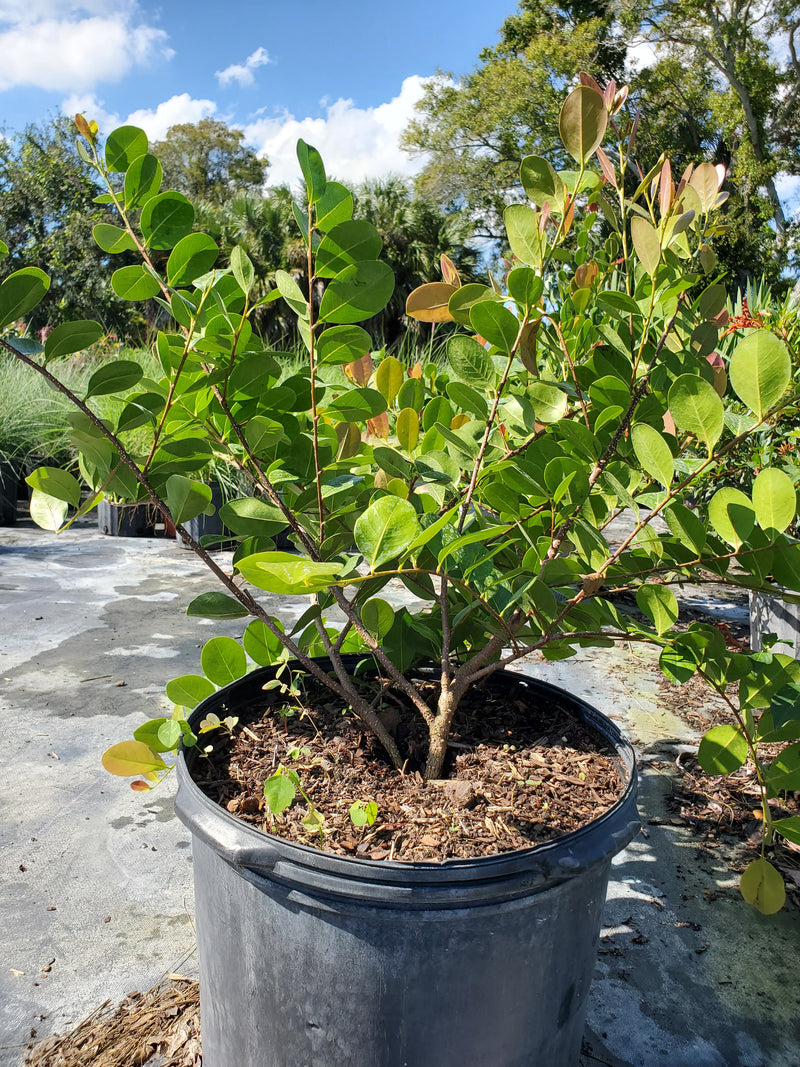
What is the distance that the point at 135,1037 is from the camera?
103cm

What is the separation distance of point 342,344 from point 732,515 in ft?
1.34

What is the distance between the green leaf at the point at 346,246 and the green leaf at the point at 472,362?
128mm

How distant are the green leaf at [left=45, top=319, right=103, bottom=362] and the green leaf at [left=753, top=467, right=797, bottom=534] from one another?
586 millimetres

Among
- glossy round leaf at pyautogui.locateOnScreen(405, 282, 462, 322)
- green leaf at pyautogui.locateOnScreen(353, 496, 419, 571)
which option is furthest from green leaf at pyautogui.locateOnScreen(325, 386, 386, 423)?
green leaf at pyautogui.locateOnScreen(353, 496, 419, 571)

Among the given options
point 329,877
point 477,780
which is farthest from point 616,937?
point 329,877

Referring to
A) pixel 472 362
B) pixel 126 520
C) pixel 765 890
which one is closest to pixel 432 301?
pixel 472 362

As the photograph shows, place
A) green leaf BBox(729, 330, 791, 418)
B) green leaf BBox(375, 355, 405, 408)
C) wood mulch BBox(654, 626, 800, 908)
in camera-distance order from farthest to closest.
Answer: wood mulch BBox(654, 626, 800, 908) → green leaf BBox(375, 355, 405, 408) → green leaf BBox(729, 330, 791, 418)

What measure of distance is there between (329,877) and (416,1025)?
199 millimetres

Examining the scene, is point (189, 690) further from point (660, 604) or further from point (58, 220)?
point (58, 220)

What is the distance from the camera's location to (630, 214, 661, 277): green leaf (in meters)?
0.64

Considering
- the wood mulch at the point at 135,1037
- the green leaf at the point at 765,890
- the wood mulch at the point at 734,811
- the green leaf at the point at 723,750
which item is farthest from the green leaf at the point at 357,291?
the wood mulch at the point at 734,811

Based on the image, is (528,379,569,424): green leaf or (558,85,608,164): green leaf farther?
(528,379,569,424): green leaf

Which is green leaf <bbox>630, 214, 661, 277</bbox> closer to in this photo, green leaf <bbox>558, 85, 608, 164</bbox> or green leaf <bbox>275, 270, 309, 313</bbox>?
green leaf <bbox>558, 85, 608, 164</bbox>

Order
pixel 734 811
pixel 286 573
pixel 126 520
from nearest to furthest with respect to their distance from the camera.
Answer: pixel 286 573 < pixel 734 811 < pixel 126 520
